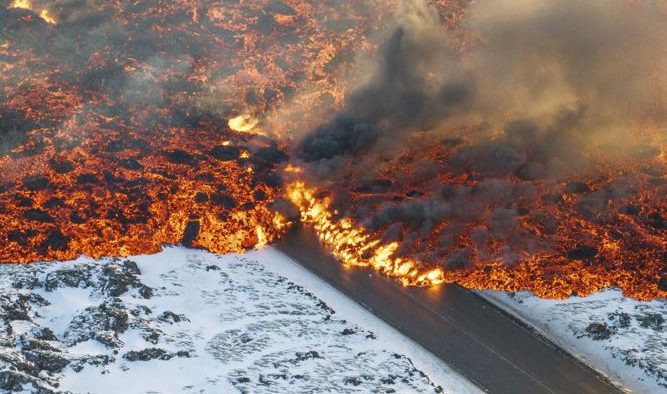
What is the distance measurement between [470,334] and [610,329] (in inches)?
321

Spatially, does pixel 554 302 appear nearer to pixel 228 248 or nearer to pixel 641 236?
pixel 641 236

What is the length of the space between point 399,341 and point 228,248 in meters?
13.1

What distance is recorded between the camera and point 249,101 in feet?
Answer: 185

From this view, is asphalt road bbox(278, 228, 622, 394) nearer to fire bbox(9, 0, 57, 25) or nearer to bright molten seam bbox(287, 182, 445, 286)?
bright molten seam bbox(287, 182, 445, 286)

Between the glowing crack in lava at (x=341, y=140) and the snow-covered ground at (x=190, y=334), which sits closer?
the snow-covered ground at (x=190, y=334)

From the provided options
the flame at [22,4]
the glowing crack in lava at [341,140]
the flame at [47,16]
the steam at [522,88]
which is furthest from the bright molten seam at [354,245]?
the flame at [22,4]

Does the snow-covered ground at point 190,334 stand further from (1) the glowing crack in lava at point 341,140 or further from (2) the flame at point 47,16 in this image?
(2) the flame at point 47,16

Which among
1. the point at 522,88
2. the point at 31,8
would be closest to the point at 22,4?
the point at 31,8

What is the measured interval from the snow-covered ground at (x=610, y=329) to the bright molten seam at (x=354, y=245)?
4388 mm

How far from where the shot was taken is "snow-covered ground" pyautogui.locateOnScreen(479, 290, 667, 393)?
35188 millimetres

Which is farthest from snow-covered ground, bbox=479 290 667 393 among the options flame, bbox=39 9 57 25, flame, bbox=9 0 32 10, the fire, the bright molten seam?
flame, bbox=9 0 32 10

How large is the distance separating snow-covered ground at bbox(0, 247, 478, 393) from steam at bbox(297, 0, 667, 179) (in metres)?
13.8

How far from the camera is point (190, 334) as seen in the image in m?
34.8

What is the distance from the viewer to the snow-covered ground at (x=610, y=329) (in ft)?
115
